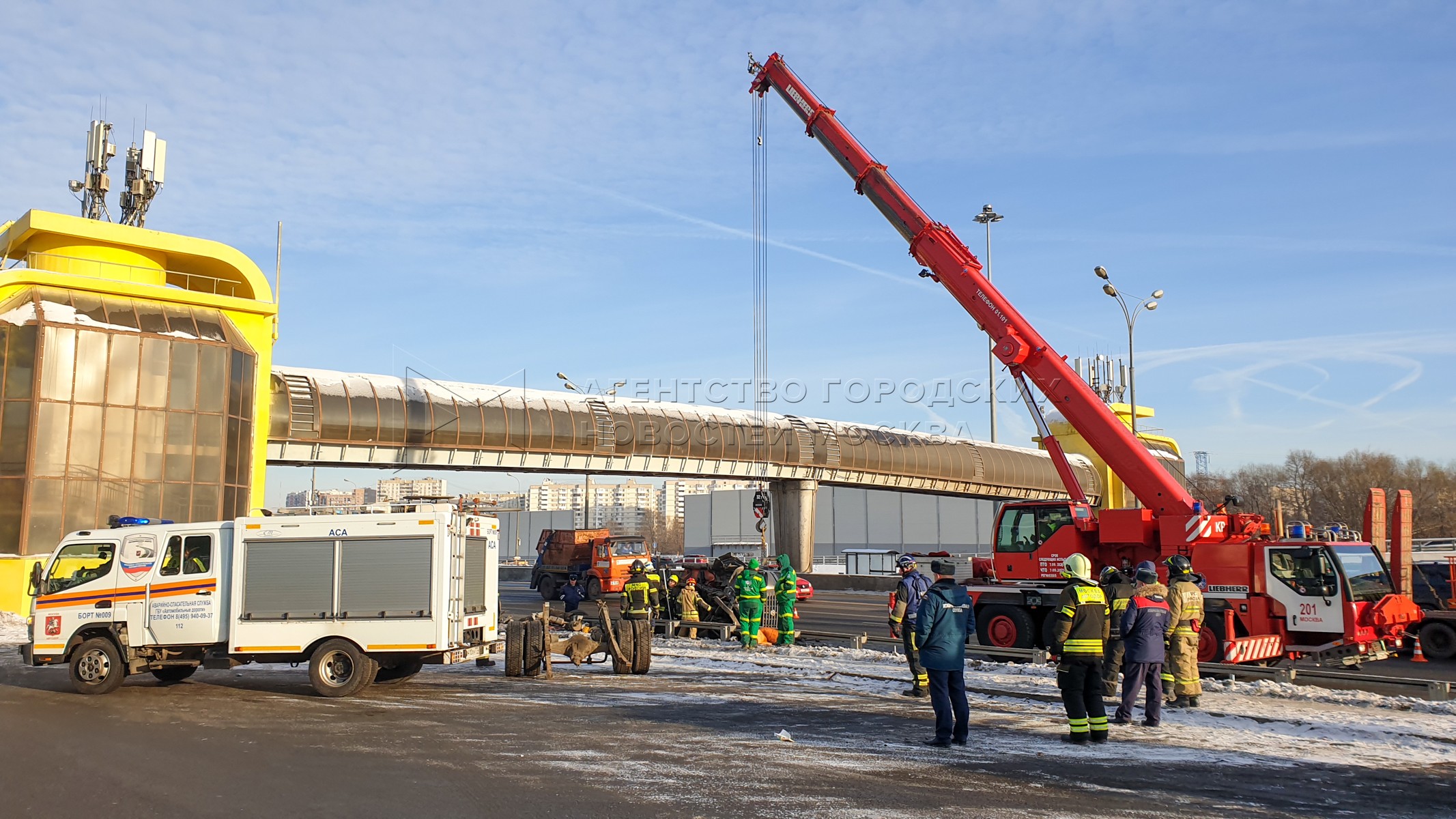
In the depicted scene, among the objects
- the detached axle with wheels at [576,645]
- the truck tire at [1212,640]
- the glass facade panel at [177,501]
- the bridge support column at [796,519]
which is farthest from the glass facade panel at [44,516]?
the bridge support column at [796,519]

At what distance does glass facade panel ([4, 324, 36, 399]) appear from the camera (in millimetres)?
26109

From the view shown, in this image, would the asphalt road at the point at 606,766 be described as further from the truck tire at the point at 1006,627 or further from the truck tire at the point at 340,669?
the truck tire at the point at 1006,627

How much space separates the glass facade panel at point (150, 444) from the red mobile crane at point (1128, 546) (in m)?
19.3

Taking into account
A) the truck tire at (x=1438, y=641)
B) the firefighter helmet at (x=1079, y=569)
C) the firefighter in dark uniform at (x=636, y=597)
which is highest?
the firefighter helmet at (x=1079, y=569)

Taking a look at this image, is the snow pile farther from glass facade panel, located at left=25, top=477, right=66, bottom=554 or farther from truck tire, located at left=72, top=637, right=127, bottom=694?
truck tire, located at left=72, top=637, right=127, bottom=694

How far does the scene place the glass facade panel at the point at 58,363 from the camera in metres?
26.3

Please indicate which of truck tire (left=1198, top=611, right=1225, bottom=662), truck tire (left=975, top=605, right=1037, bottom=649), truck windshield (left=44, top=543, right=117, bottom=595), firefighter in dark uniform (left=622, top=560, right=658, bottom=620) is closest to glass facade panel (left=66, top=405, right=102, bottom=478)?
truck windshield (left=44, top=543, right=117, bottom=595)

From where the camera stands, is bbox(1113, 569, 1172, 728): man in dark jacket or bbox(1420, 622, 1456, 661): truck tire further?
bbox(1420, 622, 1456, 661): truck tire

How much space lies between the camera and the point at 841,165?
2155 cm

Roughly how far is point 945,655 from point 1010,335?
974 centimetres

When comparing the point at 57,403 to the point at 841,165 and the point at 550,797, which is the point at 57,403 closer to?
the point at 841,165

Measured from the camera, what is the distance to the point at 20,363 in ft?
86.1

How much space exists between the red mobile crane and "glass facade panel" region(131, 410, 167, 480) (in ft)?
63.4

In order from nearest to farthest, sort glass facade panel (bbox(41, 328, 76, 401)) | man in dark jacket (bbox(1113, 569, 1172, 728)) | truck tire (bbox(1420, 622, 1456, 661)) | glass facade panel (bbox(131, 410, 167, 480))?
man in dark jacket (bbox(1113, 569, 1172, 728)) → truck tire (bbox(1420, 622, 1456, 661)) → glass facade panel (bbox(41, 328, 76, 401)) → glass facade panel (bbox(131, 410, 167, 480))
